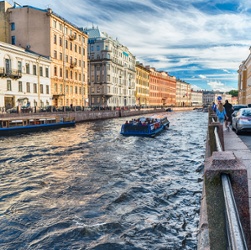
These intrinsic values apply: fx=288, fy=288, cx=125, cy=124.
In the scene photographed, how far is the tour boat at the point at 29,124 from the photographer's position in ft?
93.6

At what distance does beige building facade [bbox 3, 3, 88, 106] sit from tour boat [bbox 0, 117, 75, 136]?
17762 millimetres

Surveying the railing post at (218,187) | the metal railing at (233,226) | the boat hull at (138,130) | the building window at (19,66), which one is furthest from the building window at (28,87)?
the metal railing at (233,226)

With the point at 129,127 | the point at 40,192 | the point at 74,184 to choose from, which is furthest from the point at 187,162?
the point at 129,127

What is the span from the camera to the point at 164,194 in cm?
1004

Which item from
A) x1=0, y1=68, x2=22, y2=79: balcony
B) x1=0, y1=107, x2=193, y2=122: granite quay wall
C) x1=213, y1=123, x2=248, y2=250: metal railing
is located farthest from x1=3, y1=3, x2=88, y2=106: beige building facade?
x1=213, y1=123, x2=248, y2=250: metal railing

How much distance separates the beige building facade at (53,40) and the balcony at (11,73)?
1080cm

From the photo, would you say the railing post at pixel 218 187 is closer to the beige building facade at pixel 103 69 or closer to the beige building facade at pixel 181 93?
the beige building facade at pixel 103 69

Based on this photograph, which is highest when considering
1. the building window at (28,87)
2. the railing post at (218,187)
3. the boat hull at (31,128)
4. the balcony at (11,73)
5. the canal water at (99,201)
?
the balcony at (11,73)

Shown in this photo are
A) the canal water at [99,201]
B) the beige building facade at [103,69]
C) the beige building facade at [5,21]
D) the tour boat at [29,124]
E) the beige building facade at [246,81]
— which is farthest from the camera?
the beige building facade at [246,81]

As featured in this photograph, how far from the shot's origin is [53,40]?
176 feet

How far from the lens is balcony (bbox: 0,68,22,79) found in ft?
129

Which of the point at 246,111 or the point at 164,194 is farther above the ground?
the point at 246,111

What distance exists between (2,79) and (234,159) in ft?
137

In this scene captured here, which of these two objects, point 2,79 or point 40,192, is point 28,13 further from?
point 40,192
